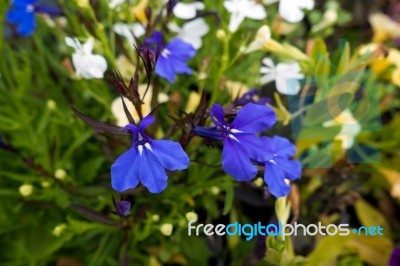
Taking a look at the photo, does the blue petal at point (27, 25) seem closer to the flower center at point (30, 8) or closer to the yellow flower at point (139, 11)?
the flower center at point (30, 8)

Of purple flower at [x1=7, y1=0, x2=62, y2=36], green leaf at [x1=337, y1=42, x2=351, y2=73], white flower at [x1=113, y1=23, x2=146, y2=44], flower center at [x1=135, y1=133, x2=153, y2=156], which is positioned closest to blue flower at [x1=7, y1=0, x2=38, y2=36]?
purple flower at [x1=7, y1=0, x2=62, y2=36]

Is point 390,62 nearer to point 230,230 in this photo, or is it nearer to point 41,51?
point 230,230

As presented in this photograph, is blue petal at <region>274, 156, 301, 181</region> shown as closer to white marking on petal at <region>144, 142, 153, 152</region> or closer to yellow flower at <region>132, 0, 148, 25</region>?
white marking on petal at <region>144, 142, 153, 152</region>

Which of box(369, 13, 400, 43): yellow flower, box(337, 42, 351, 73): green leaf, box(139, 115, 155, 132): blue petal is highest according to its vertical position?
box(139, 115, 155, 132): blue petal

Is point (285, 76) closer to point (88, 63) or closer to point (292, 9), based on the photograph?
point (292, 9)

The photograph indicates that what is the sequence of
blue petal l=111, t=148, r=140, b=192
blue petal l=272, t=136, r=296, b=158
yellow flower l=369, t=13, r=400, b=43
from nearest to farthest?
blue petal l=111, t=148, r=140, b=192 < blue petal l=272, t=136, r=296, b=158 < yellow flower l=369, t=13, r=400, b=43

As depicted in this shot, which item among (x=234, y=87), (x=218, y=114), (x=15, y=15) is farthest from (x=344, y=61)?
(x=15, y=15)
